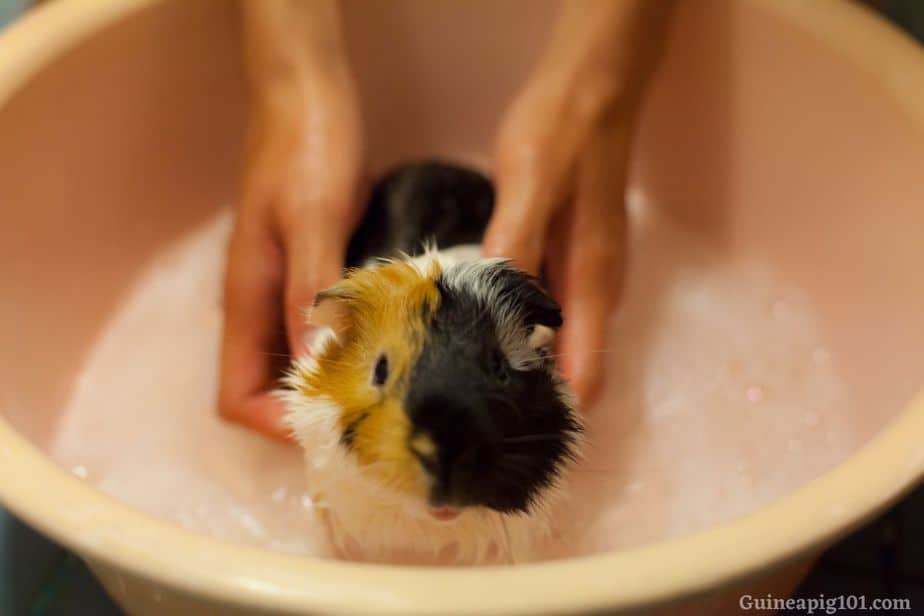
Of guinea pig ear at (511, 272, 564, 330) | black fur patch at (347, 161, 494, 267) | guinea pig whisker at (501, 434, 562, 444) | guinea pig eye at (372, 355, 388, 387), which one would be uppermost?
A: guinea pig ear at (511, 272, 564, 330)

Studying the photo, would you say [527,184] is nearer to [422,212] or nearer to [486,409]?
[422,212]

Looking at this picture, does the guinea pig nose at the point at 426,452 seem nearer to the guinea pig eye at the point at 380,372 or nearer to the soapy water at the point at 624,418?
the guinea pig eye at the point at 380,372

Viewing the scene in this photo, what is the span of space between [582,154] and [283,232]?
0.31m

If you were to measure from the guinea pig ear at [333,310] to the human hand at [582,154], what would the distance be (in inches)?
9.0

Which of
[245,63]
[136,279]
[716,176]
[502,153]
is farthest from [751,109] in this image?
[136,279]

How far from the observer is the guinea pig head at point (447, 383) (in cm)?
53

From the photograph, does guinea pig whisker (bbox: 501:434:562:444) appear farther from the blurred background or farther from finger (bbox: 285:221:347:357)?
the blurred background

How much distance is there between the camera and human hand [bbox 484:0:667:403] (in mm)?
849

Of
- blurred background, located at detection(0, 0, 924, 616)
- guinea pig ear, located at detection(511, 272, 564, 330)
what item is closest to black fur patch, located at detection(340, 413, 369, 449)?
guinea pig ear, located at detection(511, 272, 564, 330)

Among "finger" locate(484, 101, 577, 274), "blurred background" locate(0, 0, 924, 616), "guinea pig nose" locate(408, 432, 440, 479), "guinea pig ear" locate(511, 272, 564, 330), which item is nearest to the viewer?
"guinea pig nose" locate(408, 432, 440, 479)

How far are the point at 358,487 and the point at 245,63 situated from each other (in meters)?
0.55

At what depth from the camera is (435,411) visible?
0.52 m

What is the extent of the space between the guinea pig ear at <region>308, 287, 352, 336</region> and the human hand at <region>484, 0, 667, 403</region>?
23cm

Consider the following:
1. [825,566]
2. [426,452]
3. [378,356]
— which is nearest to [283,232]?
[378,356]
